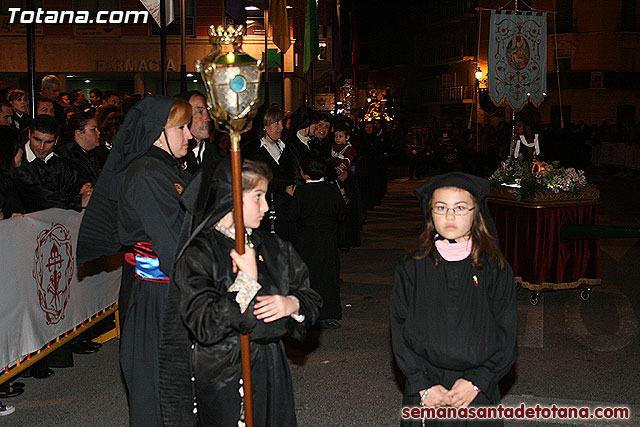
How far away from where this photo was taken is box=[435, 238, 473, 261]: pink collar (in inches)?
151

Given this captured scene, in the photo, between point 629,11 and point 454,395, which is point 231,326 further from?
point 629,11

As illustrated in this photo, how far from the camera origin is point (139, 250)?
463cm

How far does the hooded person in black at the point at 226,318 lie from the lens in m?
3.49

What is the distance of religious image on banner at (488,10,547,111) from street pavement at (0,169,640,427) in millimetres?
3413

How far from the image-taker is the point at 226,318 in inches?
136

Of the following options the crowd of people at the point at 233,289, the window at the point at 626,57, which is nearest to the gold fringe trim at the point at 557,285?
the crowd of people at the point at 233,289

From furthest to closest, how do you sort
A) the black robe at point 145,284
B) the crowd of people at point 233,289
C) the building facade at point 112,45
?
1. the building facade at point 112,45
2. the black robe at point 145,284
3. the crowd of people at point 233,289

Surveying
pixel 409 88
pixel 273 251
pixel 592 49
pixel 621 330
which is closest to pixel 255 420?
pixel 273 251

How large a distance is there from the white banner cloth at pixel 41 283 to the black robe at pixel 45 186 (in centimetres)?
19

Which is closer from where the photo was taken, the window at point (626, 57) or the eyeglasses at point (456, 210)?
the eyeglasses at point (456, 210)

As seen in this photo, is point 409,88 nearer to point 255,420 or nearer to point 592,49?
point 592,49

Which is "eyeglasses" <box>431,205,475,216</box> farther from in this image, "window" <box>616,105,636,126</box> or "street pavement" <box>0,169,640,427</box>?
"window" <box>616,105,636,126</box>

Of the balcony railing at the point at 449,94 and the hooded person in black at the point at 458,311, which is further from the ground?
the balcony railing at the point at 449,94

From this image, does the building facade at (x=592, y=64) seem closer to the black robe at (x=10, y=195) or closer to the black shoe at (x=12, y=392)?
the black robe at (x=10, y=195)
